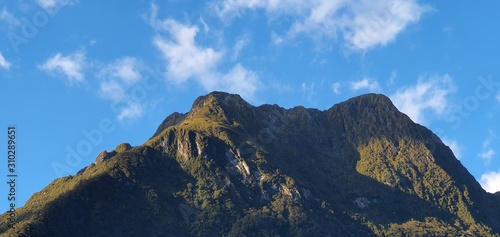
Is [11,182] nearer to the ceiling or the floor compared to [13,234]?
nearer to the floor

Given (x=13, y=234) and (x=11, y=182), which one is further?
(x=13, y=234)

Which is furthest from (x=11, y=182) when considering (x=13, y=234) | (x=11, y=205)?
(x=13, y=234)

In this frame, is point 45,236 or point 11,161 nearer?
point 11,161

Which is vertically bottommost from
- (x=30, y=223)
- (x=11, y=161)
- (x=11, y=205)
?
(x=11, y=205)

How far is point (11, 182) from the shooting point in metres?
124

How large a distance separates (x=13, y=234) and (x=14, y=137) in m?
66.1

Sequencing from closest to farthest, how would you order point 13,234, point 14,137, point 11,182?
point 11,182 → point 14,137 → point 13,234

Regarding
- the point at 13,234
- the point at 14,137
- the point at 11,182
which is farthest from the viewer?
the point at 13,234

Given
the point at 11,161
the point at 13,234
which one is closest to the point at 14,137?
the point at 11,161

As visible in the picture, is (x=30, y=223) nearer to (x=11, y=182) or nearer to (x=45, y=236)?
(x=45, y=236)

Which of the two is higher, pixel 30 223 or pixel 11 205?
pixel 30 223

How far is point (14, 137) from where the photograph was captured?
134 metres

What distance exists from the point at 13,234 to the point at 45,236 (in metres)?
10.4

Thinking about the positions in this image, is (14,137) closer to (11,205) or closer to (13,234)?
(11,205)
